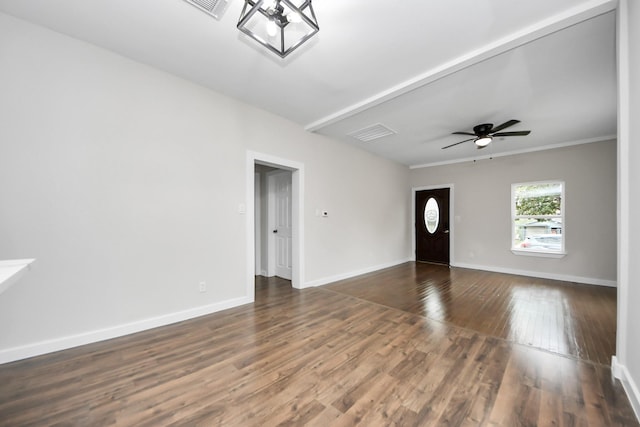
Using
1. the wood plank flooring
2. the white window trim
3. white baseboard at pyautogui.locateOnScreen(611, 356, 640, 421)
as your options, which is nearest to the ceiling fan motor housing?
the white window trim

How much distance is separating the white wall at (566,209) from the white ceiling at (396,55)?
3.79ft

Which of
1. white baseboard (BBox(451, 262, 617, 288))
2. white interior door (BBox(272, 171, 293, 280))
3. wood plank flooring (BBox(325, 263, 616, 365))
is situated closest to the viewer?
wood plank flooring (BBox(325, 263, 616, 365))

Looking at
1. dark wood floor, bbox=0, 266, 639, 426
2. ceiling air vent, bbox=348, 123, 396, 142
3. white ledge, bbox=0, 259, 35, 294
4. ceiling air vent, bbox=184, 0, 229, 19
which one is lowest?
dark wood floor, bbox=0, 266, 639, 426

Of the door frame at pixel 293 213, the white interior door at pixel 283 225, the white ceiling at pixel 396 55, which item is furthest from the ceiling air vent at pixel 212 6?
the white interior door at pixel 283 225

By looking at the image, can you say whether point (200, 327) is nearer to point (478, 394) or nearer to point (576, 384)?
point (478, 394)

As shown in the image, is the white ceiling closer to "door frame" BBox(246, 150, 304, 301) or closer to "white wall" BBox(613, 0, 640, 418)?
"white wall" BBox(613, 0, 640, 418)

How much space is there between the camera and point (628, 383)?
1.63 meters

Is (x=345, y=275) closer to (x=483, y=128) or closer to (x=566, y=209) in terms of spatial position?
(x=483, y=128)

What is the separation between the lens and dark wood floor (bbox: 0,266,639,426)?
4.84 feet

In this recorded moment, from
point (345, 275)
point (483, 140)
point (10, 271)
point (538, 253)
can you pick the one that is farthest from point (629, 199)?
point (538, 253)

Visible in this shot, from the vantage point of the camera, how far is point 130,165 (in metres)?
2.50

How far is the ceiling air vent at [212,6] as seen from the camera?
1.85 m

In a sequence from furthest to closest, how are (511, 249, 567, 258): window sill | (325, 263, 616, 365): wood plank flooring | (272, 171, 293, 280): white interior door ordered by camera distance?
(511, 249, 567, 258): window sill, (272, 171, 293, 280): white interior door, (325, 263, 616, 365): wood plank flooring

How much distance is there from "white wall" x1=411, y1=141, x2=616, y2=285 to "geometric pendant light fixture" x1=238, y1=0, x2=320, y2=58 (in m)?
5.58
